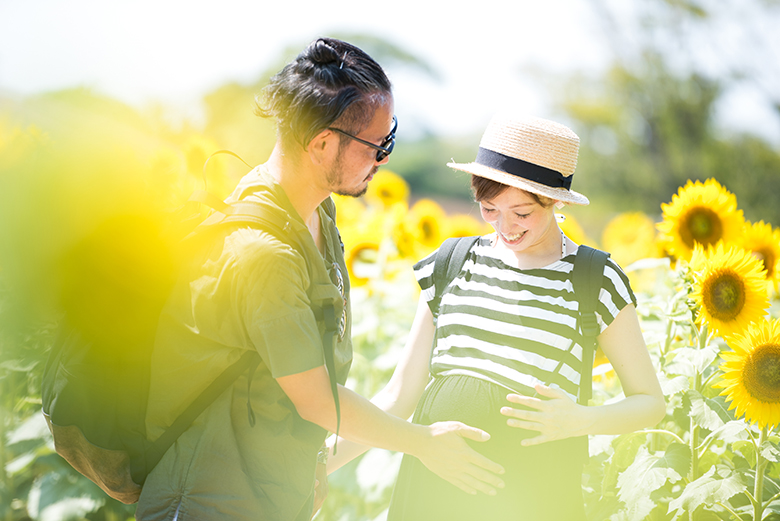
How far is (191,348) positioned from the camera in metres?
1.42

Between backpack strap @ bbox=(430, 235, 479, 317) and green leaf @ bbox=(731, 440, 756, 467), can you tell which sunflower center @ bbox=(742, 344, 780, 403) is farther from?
backpack strap @ bbox=(430, 235, 479, 317)

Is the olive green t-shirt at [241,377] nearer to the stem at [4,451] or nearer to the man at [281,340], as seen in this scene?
the man at [281,340]

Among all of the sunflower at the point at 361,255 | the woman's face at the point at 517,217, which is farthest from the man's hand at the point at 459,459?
the sunflower at the point at 361,255

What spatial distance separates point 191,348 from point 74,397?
0.91ft

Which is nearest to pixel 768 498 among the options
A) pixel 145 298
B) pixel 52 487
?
pixel 145 298

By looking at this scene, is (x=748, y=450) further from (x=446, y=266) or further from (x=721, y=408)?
(x=446, y=266)

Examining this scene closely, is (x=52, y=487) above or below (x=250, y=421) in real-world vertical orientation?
below

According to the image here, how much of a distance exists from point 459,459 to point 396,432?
0.21 meters

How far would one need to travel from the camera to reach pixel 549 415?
1.55 meters

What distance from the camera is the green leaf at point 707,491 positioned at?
1.84m

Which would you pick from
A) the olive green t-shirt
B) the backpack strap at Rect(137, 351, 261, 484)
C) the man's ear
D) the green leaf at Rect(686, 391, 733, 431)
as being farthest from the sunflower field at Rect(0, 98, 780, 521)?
the man's ear

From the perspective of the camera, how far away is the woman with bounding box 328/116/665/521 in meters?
1.62

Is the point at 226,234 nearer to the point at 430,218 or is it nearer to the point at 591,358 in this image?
the point at 591,358

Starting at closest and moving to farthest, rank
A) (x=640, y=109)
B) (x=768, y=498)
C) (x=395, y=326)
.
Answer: (x=768, y=498) → (x=395, y=326) → (x=640, y=109)
